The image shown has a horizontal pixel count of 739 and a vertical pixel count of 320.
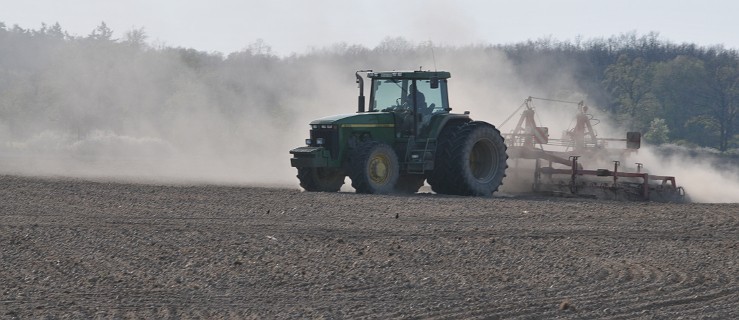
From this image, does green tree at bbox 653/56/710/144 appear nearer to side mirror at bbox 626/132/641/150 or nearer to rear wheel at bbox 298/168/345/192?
side mirror at bbox 626/132/641/150

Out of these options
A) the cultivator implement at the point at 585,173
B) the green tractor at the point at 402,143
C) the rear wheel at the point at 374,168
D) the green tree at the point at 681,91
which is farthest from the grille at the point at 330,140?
the green tree at the point at 681,91

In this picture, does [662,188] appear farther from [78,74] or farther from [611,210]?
[78,74]

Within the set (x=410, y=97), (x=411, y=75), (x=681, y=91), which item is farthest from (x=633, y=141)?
(x=681, y=91)

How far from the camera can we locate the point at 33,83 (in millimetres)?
55188

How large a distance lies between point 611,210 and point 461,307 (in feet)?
27.5

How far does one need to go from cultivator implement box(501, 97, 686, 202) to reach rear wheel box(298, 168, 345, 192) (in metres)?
3.68

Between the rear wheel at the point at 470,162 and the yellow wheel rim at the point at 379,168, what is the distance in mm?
1053

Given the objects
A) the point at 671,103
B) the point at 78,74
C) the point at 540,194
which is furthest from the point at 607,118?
the point at 540,194

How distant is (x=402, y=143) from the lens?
2064 cm

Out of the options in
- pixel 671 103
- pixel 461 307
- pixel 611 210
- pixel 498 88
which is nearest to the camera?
pixel 461 307

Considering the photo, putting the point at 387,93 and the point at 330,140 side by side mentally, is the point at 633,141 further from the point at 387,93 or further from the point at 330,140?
the point at 330,140

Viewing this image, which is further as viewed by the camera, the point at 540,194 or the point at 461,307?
the point at 540,194

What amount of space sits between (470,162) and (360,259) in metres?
10.0

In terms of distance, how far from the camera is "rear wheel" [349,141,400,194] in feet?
64.1
